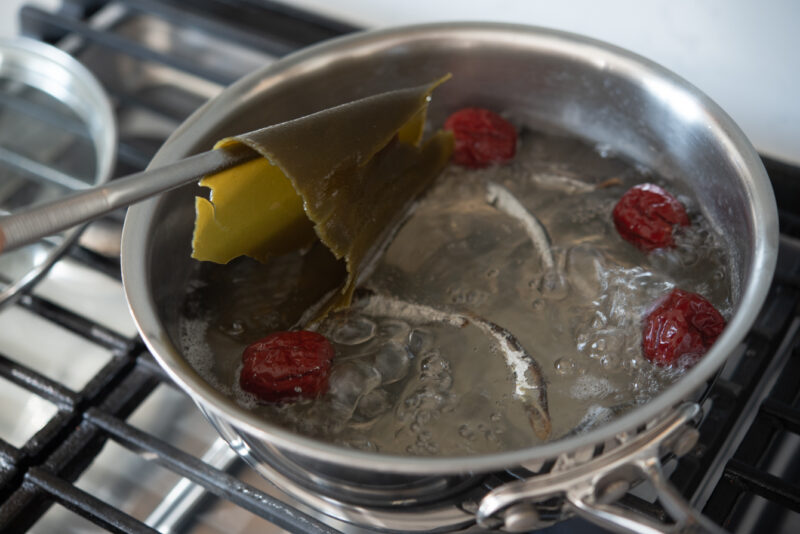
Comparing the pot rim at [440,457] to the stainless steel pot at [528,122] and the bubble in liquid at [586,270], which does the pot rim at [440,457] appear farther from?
the bubble in liquid at [586,270]

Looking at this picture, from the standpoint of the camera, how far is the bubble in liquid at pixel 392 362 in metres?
0.72

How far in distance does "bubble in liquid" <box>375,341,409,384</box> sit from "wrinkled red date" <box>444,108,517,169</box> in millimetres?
260

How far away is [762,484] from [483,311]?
0.88 feet

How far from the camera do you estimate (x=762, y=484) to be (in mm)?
672

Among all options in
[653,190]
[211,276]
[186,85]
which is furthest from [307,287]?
[186,85]

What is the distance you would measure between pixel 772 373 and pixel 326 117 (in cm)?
48

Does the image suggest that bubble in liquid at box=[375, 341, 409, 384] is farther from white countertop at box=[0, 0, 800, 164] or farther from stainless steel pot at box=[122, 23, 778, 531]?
white countertop at box=[0, 0, 800, 164]

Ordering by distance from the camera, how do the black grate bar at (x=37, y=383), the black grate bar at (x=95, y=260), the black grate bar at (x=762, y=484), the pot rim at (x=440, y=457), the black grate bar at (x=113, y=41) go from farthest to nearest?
the black grate bar at (x=113, y=41) < the black grate bar at (x=95, y=260) < the black grate bar at (x=37, y=383) < the black grate bar at (x=762, y=484) < the pot rim at (x=440, y=457)

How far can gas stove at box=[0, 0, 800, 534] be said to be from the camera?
2.29ft

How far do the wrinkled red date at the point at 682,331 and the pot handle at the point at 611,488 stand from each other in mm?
131

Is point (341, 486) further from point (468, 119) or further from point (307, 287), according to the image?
point (468, 119)

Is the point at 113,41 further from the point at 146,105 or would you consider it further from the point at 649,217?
the point at 649,217

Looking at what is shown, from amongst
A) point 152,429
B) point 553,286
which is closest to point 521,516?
point 553,286

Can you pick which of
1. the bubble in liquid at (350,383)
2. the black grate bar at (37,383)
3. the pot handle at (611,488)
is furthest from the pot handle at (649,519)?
the black grate bar at (37,383)
